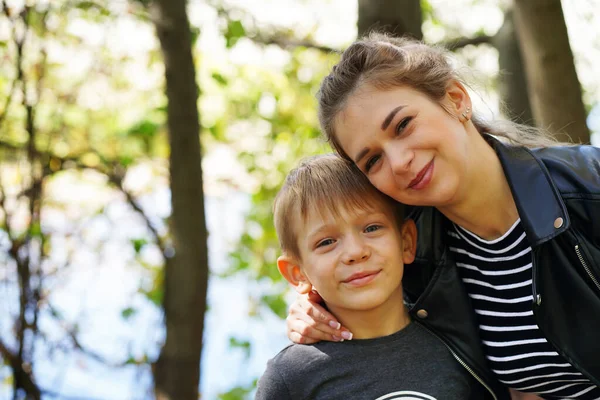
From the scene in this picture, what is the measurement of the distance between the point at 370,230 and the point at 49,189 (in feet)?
11.3

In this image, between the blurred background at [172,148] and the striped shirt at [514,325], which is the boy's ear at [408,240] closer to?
the striped shirt at [514,325]

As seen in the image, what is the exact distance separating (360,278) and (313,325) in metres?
0.22

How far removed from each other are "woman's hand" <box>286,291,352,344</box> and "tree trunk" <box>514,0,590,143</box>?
4.63 feet

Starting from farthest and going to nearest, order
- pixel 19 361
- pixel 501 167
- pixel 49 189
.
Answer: pixel 49 189 → pixel 19 361 → pixel 501 167

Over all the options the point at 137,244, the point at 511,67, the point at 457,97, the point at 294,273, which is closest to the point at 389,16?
the point at 457,97

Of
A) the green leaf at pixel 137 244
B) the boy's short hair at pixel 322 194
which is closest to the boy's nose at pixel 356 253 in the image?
the boy's short hair at pixel 322 194

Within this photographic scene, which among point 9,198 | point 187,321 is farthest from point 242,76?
point 187,321

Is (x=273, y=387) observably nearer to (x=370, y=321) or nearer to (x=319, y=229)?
(x=370, y=321)

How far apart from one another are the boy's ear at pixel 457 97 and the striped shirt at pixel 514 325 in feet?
1.26

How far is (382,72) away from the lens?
220cm

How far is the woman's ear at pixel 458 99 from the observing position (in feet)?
7.35

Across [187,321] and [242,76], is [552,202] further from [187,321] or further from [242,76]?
[242,76]

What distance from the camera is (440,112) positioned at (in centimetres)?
218

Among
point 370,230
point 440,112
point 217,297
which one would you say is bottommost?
point 217,297
